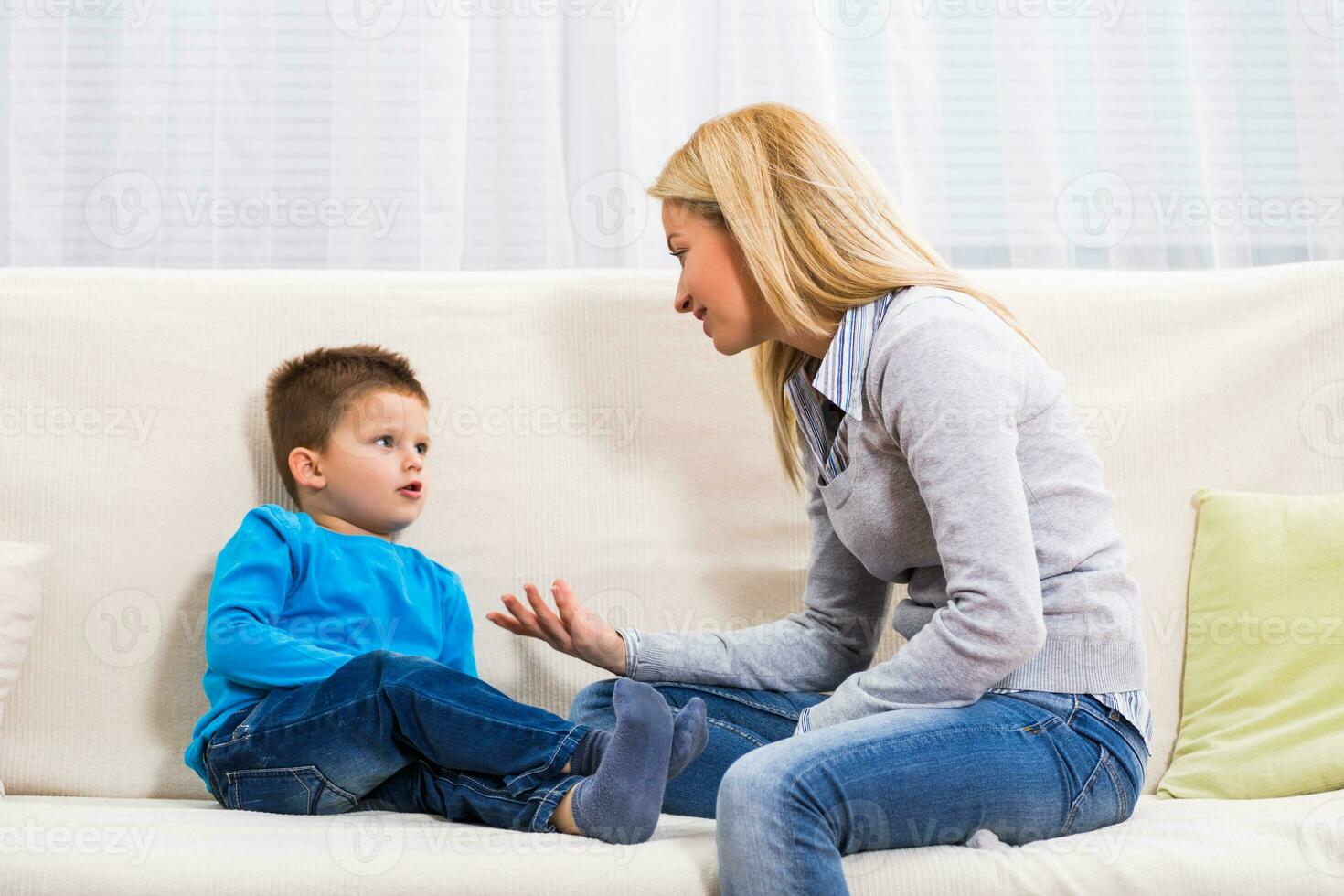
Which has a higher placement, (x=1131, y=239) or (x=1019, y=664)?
(x=1131, y=239)

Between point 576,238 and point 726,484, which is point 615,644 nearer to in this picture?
point 726,484

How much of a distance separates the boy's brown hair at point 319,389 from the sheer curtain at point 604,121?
0.49 meters

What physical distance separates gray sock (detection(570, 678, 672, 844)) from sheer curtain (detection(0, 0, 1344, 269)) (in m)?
1.09

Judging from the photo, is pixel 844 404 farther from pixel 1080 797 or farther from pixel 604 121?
pixel 604 121

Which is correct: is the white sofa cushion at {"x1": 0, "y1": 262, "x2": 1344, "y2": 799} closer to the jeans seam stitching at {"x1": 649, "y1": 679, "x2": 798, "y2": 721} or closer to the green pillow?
the green pillow

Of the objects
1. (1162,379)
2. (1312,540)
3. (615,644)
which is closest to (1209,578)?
(1312,540)

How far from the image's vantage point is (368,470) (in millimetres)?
1432

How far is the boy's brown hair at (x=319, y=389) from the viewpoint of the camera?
1.44 meters

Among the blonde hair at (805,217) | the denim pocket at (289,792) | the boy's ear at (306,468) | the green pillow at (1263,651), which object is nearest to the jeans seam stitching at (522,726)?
the denim pocket at (289,792)

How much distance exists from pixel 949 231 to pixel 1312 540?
0.84 m

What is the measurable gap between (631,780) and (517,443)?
2.04 ft

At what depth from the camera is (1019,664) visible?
1052 millimetres

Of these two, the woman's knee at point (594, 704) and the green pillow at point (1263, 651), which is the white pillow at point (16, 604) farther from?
the green pillow at point (1263, 651)

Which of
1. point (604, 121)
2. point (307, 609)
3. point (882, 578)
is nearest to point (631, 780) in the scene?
point (882, 578)
